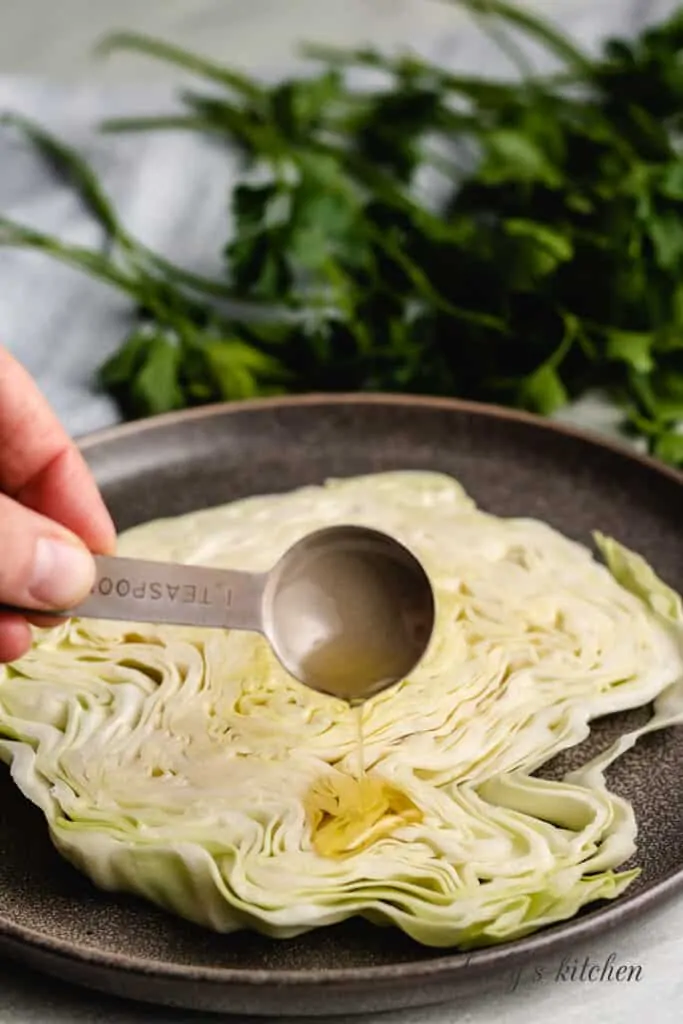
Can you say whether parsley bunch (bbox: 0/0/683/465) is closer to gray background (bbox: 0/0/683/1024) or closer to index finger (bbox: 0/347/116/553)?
gray background (bbox: 0/0/683/1024)

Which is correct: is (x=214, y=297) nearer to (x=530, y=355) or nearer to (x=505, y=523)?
(x=530, y=355)

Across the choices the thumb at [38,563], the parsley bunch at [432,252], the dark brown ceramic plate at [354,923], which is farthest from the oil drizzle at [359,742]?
the parsley bunch at [432,252]

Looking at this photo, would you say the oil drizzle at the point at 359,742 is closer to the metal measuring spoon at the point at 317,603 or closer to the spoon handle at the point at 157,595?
the metal measuring spoon at the point at 317,603

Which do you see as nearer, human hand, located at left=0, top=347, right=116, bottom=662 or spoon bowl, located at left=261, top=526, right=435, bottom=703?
spoon bowl, located at left=261, top=526, right=435, bottom=703

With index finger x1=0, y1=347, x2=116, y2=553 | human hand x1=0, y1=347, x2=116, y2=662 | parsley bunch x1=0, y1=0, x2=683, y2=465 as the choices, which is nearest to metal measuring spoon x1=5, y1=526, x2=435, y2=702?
human hand x1=0, y1=347, x2=116, y2=662

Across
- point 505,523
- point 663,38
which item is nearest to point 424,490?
point 505,523
